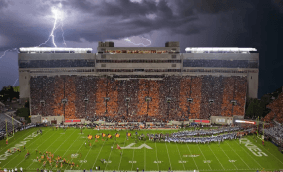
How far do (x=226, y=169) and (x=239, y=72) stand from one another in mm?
24568

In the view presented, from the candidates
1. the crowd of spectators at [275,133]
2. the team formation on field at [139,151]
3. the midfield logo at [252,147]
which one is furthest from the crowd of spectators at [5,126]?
the crowd of spectators at [275,133]

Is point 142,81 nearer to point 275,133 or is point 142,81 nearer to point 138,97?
point 138,97

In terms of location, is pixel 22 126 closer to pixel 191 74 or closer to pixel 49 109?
pixel 49 109

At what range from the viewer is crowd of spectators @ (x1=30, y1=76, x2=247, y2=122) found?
119 ft

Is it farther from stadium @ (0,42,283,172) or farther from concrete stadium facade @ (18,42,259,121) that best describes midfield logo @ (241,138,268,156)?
concrete stadium facade @ (18,42,259,121)

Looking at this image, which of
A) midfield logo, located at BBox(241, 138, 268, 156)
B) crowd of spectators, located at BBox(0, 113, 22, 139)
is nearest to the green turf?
midfield logo, located at BBox(241, 138, 268, 156)

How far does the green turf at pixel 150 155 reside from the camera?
19906 mm

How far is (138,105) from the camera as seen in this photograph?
3716cm

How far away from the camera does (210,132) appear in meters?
29.2

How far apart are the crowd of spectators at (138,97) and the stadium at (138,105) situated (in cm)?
17

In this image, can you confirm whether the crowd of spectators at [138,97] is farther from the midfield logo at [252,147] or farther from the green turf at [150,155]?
the midfield logo at [252,147]

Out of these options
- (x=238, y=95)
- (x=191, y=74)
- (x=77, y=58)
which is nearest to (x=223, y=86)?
(x=238, y=95)

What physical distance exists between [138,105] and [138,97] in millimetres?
1598

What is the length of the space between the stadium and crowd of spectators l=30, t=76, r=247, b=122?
0.17 meters
